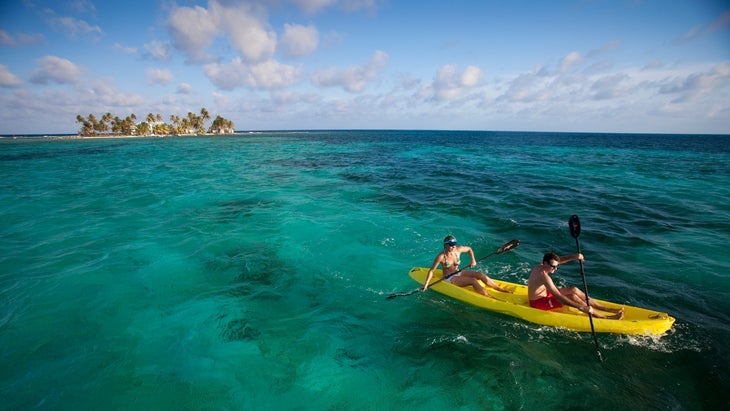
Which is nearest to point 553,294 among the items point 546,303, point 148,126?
point 546,303

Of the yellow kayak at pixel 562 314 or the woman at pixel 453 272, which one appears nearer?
the yellow kayak at pixel 562 314

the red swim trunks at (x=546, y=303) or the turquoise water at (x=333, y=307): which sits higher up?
the red swim trunks at (x=546, y=303)

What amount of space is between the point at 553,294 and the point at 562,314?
466 millimetres

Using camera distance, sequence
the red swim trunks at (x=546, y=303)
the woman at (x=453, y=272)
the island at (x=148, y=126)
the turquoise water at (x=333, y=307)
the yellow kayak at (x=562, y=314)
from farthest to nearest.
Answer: the island at (x=148, y=126) < the woman at (x=453, y=272) < the red swim trunks at (x=546, y=303) < the yellow kayak at (x=562, y=314) < the turquoise water at (x=333, y=307)

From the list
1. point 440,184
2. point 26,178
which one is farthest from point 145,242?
point 26,178

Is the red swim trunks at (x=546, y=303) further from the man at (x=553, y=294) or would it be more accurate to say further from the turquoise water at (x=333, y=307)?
the turquoise water at (x=333, y=307)

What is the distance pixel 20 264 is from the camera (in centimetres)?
1083

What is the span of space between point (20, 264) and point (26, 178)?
82.1 feet

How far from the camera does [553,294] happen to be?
24.4ft

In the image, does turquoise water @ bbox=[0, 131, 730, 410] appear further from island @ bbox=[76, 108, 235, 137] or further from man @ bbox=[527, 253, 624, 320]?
island @ bbox=[76, 108, 235, 137]

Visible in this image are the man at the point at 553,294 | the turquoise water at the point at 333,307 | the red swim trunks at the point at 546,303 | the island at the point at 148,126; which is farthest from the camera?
the island at the point at 148,126

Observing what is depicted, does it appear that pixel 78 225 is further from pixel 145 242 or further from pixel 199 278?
pixel 199 278

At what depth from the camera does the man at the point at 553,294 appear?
7.22 m

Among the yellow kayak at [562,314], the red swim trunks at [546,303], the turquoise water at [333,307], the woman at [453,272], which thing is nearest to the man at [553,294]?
the red swim trunks at [546,303]
